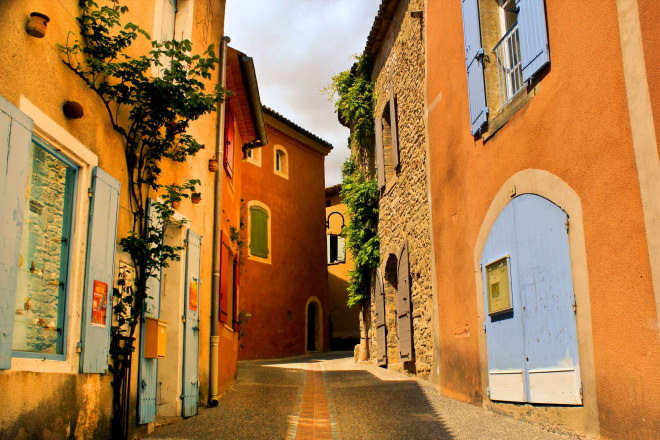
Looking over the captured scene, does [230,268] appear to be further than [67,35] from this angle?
Yes

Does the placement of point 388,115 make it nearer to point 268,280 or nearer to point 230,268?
point 230,268

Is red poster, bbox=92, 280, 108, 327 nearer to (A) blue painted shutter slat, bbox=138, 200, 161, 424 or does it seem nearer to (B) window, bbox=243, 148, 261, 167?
(A) blue painted shutter slat, bbox=138, 200, 161, 424

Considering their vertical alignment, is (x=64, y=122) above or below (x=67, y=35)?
below

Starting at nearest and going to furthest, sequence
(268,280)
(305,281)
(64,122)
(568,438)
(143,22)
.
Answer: (64,122) → (568,438) → (143,22) → (268,280) → (305,281)

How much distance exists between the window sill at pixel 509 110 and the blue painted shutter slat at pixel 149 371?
3467mm

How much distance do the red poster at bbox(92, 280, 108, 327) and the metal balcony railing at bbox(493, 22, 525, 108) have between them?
14.1 feet

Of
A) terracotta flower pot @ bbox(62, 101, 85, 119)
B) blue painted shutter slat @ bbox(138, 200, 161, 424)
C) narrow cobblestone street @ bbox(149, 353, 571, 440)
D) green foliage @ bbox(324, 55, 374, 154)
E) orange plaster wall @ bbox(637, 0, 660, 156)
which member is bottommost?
narrow cobblestone street @ bbox(149, 353, 571, 440)

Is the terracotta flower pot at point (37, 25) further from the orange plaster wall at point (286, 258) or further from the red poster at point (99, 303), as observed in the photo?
the orange plaster wall at point (286, 258)

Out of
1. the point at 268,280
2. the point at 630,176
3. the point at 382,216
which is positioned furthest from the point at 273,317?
the point at 630,176

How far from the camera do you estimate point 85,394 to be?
13.3 ft

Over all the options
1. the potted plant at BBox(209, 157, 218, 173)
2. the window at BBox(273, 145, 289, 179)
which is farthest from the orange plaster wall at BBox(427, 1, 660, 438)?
the window at BBox(273, 145, 289, 179)

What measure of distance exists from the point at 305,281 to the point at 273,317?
2.35 m

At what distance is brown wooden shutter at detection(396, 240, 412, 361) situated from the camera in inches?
388

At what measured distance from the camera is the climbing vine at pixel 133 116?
4246 mm
